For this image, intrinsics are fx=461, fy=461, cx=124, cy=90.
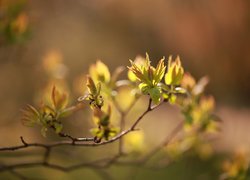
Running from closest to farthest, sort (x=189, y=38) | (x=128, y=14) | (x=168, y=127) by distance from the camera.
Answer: (x=168, y=127)
(x=189, y=38)
(x=128, y=14)

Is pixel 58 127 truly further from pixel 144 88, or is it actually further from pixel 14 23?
pixel 14 23

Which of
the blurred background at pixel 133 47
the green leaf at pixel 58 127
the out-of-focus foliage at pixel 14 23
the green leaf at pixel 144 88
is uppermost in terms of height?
the blurred background at pixel 133 47

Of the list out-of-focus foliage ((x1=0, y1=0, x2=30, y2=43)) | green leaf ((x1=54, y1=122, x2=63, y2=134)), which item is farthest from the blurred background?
green leaf ((x1=54, y1=122, x2=63, y2=134))

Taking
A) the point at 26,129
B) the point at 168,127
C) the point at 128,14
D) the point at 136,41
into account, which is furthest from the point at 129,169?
the point at 128,14

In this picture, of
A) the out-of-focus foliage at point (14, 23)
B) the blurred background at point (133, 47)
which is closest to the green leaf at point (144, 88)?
the out-of-focus foliage at point (14, 23)

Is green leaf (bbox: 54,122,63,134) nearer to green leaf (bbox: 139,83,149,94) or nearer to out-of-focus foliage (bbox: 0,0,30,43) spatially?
green leaf (bbox: 139,83,149,94)

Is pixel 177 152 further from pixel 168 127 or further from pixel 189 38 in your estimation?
pixel 189 38

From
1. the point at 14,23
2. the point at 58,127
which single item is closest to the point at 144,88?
the point at 58,127

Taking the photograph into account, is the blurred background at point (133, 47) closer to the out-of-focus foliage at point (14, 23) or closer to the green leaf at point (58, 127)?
the out-of-focus foliage at point (14, 23)
